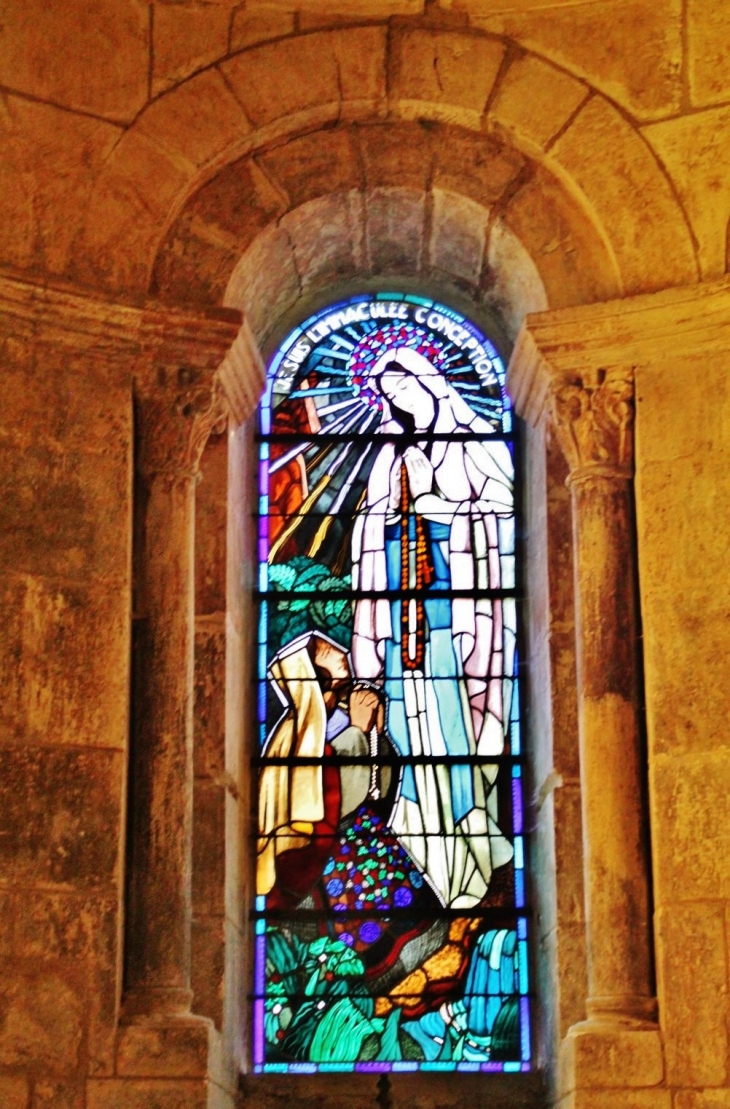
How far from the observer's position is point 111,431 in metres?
7.31

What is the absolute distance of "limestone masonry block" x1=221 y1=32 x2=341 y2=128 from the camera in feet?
25.1

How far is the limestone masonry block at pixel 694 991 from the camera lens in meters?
6.64

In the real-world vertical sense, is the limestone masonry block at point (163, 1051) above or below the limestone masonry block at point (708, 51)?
below

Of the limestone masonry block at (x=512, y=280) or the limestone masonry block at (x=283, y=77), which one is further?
the limestone masonry block at (x=512, y=280)

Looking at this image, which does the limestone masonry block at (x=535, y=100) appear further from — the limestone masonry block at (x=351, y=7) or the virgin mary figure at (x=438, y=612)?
the virgin mary figure at (x=438, y=612)

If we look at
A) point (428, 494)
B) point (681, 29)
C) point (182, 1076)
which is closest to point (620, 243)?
point (681, 29)

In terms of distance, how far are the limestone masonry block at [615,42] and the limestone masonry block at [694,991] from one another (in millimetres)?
3062

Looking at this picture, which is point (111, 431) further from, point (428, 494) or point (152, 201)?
point (428, 494)

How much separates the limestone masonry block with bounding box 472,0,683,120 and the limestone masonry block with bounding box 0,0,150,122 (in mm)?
1444

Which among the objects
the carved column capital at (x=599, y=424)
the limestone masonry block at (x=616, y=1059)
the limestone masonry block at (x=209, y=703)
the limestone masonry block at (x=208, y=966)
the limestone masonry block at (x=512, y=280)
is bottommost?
the limestone masonry block at (x=616, y=1059)

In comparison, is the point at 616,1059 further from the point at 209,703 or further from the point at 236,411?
the point at 236,411

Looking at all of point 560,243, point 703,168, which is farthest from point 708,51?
point 560,243

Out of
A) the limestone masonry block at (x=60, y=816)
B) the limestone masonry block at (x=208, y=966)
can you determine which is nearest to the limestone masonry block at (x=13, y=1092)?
the limestone masonry block at (x=60, y=816)

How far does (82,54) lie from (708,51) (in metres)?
2.43
